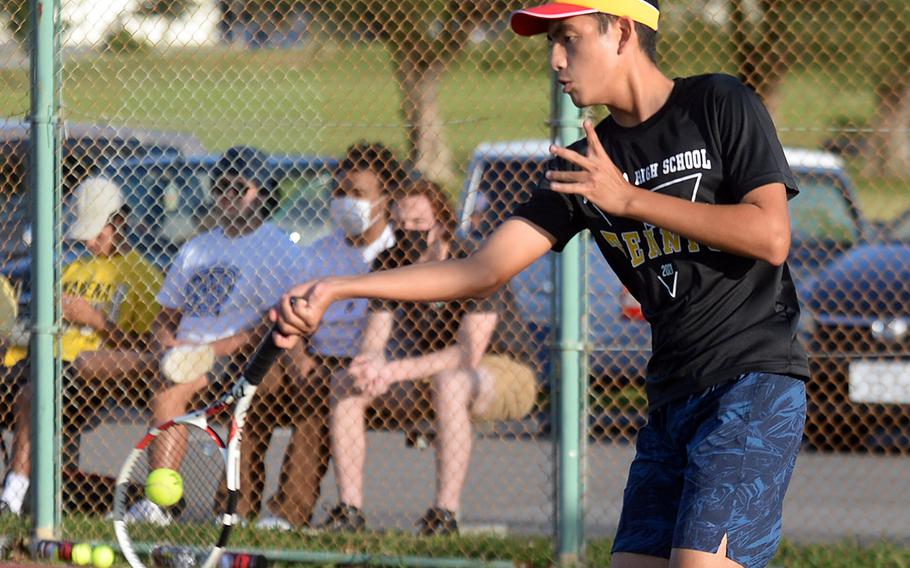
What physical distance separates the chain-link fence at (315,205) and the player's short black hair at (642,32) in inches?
98.4

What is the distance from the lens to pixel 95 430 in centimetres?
665

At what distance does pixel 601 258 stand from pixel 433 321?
5.29ft

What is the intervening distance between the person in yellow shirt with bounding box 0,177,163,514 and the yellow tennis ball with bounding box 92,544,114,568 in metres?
0.64

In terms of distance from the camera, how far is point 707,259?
10.9 feet

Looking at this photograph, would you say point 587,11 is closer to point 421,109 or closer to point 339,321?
point 421,109

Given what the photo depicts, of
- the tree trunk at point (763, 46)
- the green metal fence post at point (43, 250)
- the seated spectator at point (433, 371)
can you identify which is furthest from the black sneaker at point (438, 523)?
the tree trunk at point (763, 46)

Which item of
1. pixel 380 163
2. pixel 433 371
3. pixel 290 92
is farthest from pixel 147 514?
pixel 290 92

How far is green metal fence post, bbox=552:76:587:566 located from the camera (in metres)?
5.71

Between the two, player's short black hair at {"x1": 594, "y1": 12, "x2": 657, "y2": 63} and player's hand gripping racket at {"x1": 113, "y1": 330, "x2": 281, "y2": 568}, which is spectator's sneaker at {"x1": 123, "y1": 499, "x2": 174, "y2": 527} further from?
player's short black hair at {"x1": 594, "y1": 12, "x2": 657, "y2": 63}

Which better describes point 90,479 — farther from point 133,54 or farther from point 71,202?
point 133,54

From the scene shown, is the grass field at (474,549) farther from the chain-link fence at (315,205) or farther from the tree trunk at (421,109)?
the tree trunk at (421,109)

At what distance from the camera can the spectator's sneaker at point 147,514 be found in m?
6.27

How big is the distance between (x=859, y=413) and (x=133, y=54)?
4.25m

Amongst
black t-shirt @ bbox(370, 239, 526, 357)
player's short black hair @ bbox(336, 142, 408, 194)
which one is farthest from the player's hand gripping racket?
player's short black hair @ bbox(336, 142, 408, 194)
